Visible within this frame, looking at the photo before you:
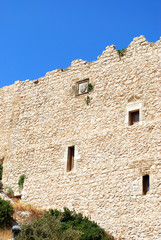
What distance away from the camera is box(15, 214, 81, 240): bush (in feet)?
45.3

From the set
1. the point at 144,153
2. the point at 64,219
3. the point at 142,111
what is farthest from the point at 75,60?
the point at 64,219

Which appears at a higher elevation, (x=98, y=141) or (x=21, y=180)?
(x=98, y=141)

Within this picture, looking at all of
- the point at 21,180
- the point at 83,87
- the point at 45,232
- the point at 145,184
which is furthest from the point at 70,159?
the point at 45,232

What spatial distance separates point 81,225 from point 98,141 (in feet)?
10.9

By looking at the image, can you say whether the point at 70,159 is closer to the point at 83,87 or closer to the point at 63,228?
the point at 83,87

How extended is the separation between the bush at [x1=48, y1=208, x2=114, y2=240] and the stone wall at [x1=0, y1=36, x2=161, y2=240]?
45 centimetres

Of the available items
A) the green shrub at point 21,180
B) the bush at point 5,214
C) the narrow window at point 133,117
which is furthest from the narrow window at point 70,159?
the bush at point 5,214

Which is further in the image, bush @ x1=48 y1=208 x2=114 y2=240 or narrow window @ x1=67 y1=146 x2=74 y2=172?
narrow window @ x1=67 y1=146 x2=74 y2=172

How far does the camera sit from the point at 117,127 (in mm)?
17312

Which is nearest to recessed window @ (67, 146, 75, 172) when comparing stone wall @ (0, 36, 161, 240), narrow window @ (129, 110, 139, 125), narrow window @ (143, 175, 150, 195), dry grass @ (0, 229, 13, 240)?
stone wall @ (0, 36, 161, 240)

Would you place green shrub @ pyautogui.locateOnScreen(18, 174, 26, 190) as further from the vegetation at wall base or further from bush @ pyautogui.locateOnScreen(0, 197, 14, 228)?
bush @ pyautogui.locateOnScreen(0, 197, 14, 228)

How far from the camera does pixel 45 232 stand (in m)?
14.0

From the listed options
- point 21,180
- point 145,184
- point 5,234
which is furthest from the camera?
point 21,180

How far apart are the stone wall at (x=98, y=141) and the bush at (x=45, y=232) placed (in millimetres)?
2150
